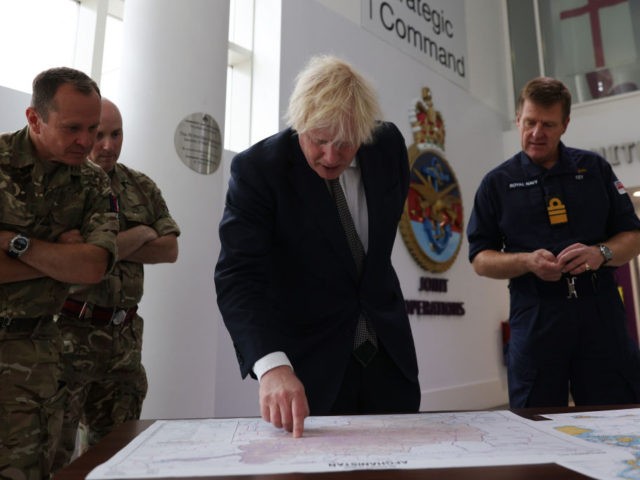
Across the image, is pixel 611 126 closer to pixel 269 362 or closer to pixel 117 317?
pixel 117 317

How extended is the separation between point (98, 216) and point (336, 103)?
0.80 m

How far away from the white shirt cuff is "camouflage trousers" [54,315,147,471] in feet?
2.88

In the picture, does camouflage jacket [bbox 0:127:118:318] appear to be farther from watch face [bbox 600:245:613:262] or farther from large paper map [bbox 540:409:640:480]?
watch face [bbox 600:245:613:262]

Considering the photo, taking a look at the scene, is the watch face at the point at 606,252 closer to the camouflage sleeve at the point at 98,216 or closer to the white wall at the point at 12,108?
the camouflage sleeve at the point at 98,216

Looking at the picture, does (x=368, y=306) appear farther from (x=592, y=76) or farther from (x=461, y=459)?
(x=592, y=76)

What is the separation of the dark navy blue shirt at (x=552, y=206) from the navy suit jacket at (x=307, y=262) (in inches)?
30.6

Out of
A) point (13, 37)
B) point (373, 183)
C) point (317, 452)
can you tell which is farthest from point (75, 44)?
point (317, 452)

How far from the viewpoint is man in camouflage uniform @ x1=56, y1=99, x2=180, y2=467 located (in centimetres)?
169

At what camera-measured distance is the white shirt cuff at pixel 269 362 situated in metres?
0.99

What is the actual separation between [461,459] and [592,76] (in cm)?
600

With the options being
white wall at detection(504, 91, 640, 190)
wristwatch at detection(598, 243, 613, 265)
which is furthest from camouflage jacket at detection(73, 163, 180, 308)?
white wall at detection(504, 91, 640, 190)

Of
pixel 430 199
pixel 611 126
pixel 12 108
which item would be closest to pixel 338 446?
pixel 12 108

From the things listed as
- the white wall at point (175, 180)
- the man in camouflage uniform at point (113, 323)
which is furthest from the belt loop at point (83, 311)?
the white wall at point (175, 180)

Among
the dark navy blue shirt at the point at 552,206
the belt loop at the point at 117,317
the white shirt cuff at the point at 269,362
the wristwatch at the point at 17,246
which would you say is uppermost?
the dark navy blue shirt at the point at 552,206
